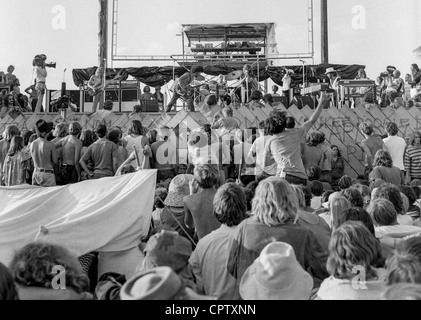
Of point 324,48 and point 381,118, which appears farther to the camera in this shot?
point 324,48

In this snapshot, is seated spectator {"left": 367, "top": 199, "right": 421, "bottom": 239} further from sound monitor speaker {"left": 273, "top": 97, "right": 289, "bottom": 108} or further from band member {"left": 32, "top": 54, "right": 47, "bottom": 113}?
band member {"left": 32, "top": 54, "right": 47, "bottom": 113}

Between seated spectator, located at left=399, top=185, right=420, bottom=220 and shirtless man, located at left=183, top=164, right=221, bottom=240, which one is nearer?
shirtless man, located at left=183, top=164, right=221, bottom=240

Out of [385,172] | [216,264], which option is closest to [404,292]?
[216,264]

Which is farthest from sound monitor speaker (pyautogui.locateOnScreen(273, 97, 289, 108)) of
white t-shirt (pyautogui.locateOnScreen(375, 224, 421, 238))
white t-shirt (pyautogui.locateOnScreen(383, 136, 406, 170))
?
white t-shirt (pyautogui.locateOnScreen(375, 224, 421, 238))

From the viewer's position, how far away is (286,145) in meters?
8.11

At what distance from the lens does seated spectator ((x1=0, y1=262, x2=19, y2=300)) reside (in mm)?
2908

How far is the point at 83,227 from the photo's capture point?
5.63 metres

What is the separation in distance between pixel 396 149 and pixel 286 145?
3594mm

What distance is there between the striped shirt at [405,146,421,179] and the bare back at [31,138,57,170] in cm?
572

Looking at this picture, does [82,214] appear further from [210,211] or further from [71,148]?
[71,148]

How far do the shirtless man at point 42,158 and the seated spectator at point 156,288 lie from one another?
6812mm

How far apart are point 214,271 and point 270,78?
1780cm

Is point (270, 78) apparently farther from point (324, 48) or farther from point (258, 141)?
point (258, 141)
